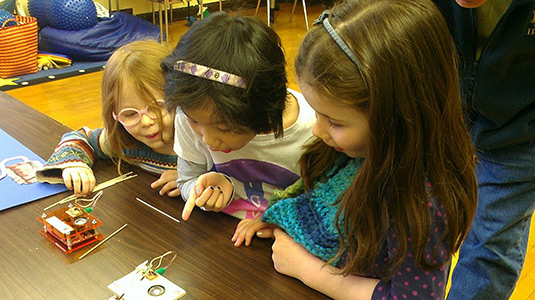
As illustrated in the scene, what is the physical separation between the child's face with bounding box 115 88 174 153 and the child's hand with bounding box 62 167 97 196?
0.17 m

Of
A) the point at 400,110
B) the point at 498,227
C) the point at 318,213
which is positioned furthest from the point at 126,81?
the point at 498,227

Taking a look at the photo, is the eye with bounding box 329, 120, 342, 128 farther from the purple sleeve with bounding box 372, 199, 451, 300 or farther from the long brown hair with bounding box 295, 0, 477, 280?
the purple sleeve with bounding box 372, 199, 451, 300

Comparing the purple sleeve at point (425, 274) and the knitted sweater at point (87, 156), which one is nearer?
the purple sleeve at point (425, 274)

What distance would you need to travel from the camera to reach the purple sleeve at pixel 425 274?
29.2 inches

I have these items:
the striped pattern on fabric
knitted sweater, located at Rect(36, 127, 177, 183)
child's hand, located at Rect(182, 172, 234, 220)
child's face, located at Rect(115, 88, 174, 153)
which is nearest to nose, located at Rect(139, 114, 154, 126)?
child's face, located at Rect(115, 88, 174, 153)

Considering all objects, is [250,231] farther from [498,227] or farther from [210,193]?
[498,227]

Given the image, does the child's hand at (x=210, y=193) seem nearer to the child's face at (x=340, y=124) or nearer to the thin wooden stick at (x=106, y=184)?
the thin wooden stick at (x=106, y=184)

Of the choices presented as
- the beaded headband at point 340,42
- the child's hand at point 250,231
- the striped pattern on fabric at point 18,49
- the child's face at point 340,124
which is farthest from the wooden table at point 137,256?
the striped pattern on fabric at point 18,49

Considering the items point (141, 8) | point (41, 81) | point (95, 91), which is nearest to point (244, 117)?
point (95, 91)

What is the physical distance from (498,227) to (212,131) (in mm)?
764

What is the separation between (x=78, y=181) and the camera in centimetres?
116

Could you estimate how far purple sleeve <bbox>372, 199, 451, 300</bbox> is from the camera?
29.2 inches

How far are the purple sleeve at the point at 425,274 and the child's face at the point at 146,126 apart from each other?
0.70 meters

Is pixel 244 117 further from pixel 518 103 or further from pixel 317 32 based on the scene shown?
pixel 518 103
